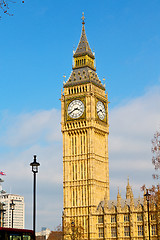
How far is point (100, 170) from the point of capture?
4621 inches

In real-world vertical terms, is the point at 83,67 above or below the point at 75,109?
above

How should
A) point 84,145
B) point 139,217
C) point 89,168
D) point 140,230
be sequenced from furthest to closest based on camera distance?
point 84,145
point 89,168
point 139,217
point 140,230

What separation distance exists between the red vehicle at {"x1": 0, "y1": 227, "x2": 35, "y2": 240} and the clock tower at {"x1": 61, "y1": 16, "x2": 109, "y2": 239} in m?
69.2

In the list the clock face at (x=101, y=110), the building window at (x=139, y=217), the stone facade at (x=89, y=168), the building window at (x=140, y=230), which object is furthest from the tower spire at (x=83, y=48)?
the building window at (x=140, y=230)

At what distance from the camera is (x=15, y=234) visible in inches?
1575

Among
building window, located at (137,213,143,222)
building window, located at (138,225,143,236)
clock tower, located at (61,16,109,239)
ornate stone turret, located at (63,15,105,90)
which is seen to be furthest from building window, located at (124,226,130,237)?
ornate stone turret, located at (63,15,105,90)

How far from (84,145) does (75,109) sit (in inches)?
364

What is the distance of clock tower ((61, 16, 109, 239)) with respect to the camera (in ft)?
369

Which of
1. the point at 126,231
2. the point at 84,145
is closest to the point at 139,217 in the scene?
the point at 126,231

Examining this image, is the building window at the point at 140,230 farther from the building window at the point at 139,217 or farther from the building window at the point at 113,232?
the building window at the point at 113,232

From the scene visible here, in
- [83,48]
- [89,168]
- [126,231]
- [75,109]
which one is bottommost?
[126,231]

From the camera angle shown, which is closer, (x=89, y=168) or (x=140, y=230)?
(x=140, y=230)

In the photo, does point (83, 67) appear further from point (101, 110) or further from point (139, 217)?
point (139, 217)

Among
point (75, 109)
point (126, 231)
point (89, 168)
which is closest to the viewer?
point (126, 231)
